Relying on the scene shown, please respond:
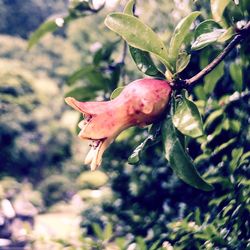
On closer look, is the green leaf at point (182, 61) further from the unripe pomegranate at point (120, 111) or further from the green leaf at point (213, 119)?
the green leaf at point (213, 119)

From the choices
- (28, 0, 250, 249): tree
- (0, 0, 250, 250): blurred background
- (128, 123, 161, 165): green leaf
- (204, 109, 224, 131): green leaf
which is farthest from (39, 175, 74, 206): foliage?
(128, 123, 161, 165): green leaf

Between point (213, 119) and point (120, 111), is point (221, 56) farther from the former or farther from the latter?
point (213, 119)

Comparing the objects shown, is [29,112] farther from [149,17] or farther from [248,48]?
[248,48]

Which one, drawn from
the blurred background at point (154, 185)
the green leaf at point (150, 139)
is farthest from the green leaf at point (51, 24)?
the green leaf at point (150, 139)

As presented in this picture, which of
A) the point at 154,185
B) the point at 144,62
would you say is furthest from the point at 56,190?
the point at 144,62

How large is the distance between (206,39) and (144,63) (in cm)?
9

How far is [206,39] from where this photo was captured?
0.61 metres

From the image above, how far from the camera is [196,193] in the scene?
1.41 m

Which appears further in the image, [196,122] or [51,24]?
[51,24]

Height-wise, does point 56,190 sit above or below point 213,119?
below

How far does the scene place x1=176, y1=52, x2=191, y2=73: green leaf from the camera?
0.58 meters

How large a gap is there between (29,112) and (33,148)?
850 mm

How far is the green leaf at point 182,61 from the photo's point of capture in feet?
1.89

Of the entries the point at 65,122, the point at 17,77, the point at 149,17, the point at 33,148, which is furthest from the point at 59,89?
the point at 149,17
